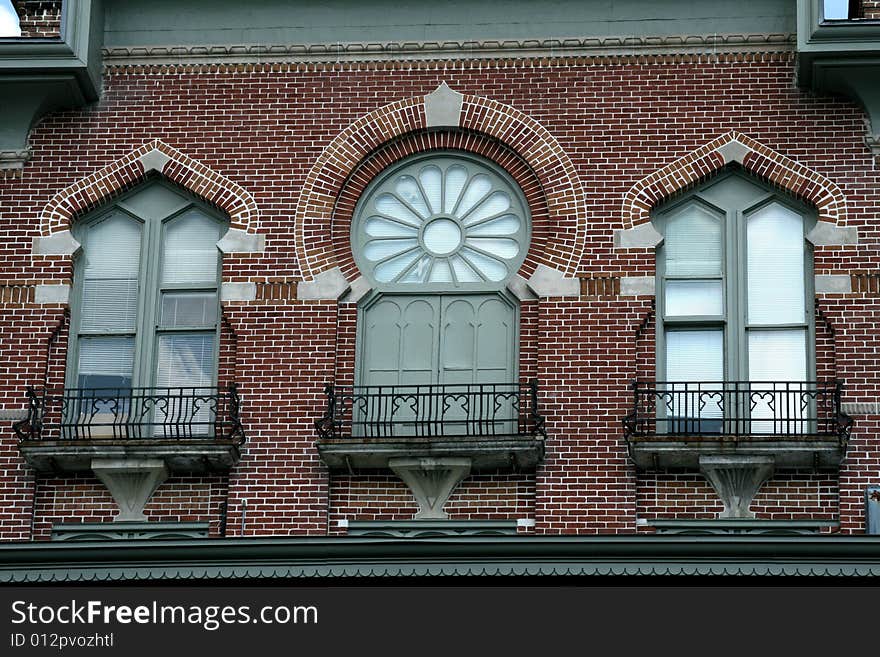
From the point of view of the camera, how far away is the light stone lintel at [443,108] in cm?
2247

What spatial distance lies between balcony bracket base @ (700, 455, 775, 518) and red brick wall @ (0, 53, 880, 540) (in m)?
0.14

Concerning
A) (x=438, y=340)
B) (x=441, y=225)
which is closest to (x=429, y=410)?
(x=438, y=340)

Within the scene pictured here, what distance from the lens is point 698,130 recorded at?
2222cm

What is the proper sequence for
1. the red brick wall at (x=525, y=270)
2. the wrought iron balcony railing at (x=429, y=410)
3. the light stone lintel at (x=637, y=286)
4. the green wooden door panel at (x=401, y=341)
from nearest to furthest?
the red brick wall at (x=525, y=270) < the wrought iron balcony railing at (x=429, y=410) < the light stone lintel at (x=637, y=286) < the green wooden door panel at (x=401, y=341)

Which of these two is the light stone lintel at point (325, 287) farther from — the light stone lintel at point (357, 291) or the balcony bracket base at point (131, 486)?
the balcony bracket base at point (131, 486)

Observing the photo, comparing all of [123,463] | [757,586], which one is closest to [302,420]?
[123,463]

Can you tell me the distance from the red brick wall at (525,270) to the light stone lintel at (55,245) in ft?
→ 0.33

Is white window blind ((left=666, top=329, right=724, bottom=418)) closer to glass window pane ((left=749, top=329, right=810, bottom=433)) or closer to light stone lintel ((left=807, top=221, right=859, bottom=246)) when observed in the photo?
glass window pane ((left=749, top=329, right=810, bottom=433))

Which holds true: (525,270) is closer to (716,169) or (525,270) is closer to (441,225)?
(441,225)

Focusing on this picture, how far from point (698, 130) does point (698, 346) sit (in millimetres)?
2270

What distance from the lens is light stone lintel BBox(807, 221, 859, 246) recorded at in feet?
70.9

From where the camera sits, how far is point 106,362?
22125mm

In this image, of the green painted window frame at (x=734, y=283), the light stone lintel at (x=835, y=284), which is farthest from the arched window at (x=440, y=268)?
the light stone lintel at (x=835, y=284)

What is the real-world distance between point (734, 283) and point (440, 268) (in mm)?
3004
